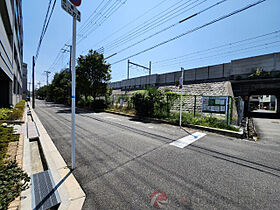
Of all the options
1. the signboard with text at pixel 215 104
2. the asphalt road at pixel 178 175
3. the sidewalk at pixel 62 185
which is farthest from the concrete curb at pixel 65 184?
the signboard with text at pixel 215 104

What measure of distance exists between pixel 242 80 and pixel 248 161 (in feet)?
50.7

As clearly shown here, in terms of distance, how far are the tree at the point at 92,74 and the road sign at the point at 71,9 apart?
47.3 ft

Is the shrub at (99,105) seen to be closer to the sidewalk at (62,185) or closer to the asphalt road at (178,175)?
the asphalt road at (178,175)

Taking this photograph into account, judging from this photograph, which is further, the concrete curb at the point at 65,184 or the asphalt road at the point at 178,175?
the asphalt road at the point at 178,175

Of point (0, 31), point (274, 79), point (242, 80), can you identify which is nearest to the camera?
point (0, 31)

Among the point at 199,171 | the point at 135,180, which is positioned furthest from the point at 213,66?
the point at 135,180

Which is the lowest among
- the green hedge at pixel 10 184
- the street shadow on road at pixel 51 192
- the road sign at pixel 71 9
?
the street shadow on road at pixel 51 192

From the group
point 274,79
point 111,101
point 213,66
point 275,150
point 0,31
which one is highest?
point 213,66

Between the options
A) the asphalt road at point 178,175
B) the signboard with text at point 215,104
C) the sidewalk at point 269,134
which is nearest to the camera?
the asphalt road at point 178,175

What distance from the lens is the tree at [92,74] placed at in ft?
53.0

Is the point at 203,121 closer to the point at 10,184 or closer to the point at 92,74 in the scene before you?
the point at 10,184

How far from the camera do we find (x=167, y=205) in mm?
1816

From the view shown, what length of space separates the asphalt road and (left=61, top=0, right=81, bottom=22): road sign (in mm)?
3381

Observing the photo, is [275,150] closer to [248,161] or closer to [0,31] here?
[248,161]
